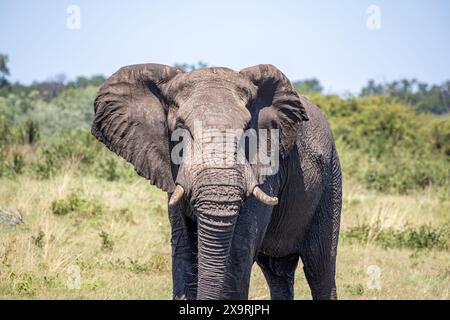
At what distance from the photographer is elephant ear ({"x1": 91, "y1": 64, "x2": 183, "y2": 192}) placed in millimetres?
5996

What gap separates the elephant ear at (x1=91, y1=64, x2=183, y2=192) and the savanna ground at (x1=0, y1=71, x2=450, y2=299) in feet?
8.56

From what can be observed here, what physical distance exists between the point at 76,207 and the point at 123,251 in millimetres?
1847

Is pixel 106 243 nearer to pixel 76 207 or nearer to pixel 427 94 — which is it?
pixel 76 207

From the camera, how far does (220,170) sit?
205 inches

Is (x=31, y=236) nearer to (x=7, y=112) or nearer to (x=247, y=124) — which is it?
(x=247, y=124)

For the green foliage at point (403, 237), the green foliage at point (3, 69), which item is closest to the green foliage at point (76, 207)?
the green foliage at point (403, 237)

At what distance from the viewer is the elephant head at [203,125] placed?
207 inches

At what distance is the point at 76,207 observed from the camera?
11688 mm

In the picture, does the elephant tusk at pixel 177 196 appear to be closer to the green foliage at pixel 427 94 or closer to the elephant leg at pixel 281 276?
the elephant leg at pixel 281 276

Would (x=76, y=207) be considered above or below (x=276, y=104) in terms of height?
below

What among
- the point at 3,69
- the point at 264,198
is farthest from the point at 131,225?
the point at 3,69

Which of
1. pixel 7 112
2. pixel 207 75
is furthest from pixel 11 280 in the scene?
pixel 7 112

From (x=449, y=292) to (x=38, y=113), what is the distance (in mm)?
18470

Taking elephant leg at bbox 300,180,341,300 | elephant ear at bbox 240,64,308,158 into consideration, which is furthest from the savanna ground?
elephant ear at bbox 240,64,308,158
